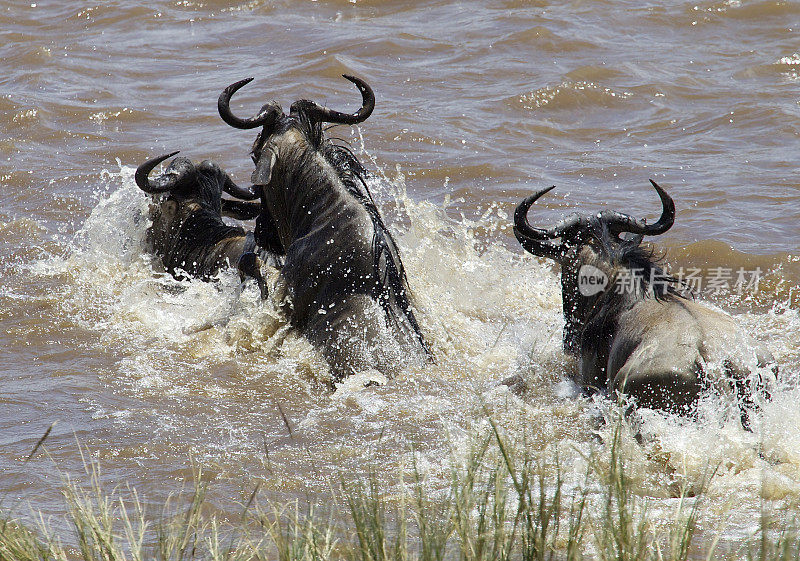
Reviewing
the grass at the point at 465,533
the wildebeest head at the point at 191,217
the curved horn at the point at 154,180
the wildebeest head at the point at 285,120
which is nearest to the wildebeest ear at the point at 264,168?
the wildebeest head at the point at 285,120

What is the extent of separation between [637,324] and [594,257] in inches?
23.5

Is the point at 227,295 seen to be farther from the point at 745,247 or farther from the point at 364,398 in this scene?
the point at 745,247

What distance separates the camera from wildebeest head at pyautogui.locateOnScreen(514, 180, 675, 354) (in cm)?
571

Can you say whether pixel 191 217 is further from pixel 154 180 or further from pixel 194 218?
pixel 154 180

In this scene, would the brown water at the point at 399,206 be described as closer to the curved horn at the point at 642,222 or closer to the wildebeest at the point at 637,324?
the wildebeest at the point at 637,324

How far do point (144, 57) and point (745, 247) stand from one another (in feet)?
35.2

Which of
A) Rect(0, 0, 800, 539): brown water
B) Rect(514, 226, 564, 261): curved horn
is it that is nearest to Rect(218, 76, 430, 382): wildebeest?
Rect(0, 0, 800, 539): brown water

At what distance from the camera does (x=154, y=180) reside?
28.2 ft

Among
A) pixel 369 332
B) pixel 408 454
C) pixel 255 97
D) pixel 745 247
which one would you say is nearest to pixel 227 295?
pixel 369 332

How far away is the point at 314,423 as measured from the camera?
5879 millimetres

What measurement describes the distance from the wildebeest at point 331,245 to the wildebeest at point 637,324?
107cm

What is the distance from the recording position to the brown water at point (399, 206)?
5301mm

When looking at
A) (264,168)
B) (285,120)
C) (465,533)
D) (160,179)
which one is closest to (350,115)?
(285,120)

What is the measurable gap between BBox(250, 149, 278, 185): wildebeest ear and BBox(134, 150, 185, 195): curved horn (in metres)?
1.53
